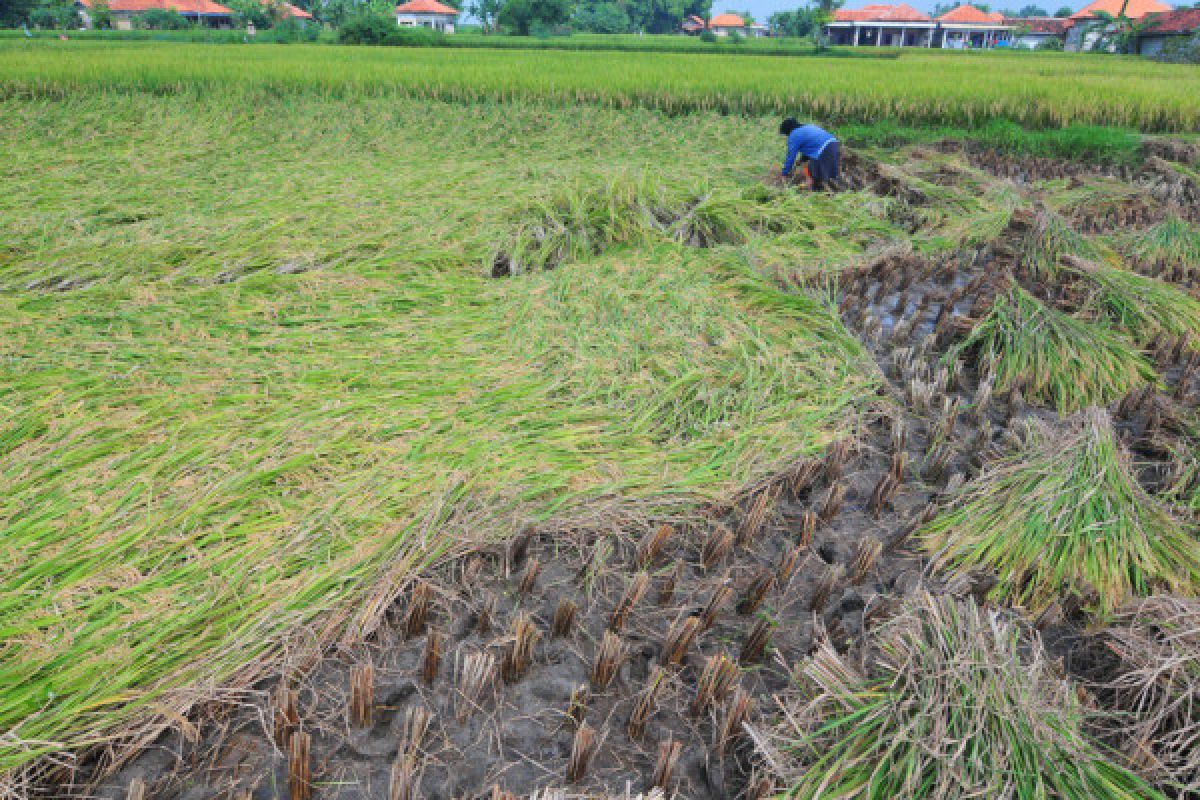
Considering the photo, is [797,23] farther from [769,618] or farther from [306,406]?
[769,618]

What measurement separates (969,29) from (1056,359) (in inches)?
2396

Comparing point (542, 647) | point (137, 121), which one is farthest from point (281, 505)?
point (137, 121)

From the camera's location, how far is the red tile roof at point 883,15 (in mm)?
47375

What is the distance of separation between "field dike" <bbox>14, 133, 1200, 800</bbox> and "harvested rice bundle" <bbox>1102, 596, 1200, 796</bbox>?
2cm

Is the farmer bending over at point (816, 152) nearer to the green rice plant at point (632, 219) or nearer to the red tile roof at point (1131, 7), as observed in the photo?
the green rice plant at point (632, 219)

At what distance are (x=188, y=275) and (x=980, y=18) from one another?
64448 millimetres

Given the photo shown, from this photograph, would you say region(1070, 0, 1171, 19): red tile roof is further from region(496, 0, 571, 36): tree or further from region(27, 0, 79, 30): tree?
region(27, 0, 79, 30): tree

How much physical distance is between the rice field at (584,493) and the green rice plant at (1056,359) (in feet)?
0.07

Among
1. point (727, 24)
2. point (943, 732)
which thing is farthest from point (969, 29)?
point (943, 732)

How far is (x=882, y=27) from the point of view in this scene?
4800 centimetres

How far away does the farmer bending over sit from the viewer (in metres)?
5.28

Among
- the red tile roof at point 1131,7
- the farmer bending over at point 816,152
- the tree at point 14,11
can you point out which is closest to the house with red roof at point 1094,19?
the red tile roof at point 1131,7

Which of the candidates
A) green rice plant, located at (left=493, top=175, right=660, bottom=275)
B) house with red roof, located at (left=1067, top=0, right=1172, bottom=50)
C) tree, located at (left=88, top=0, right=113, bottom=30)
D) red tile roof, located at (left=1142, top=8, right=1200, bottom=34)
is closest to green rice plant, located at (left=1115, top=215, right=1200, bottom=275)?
green rice plant, located at (left=493, top=175, right=660, bottom=275)

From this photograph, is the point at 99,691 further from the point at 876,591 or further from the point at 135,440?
the point at 876,591
